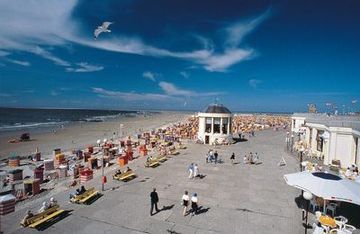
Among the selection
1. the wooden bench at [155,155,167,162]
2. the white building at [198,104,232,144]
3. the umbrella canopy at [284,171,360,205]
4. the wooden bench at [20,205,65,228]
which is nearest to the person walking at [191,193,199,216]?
the umbrella canopy at [284,171,360,205]

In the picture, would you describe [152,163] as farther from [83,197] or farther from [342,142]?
[342,142]

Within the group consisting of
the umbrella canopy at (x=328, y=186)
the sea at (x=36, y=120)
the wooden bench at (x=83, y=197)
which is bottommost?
the sea at (x=36, y=120)

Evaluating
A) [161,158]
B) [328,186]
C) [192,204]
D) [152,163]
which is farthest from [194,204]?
[161,158]

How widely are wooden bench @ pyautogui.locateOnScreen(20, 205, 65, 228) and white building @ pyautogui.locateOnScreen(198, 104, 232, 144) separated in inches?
834

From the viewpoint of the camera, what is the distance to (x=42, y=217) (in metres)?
10.4

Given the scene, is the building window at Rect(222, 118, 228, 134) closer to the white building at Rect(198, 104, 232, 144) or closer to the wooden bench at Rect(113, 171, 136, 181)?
the white building at Rect(198, 104, 232, 144)

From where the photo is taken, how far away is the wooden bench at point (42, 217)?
32.6ft

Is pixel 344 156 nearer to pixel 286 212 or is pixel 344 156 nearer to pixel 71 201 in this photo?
pixel 286 212

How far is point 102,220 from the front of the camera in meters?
10.6

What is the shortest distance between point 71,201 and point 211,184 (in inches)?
293

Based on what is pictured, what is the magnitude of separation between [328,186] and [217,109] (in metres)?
21.1

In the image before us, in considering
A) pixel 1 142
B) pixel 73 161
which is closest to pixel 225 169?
pixel 73 161

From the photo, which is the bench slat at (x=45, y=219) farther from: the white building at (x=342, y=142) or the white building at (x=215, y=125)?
the white building at (x=215, y=125)

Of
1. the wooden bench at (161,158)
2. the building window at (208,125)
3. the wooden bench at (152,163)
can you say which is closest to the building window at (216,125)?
the building window at (208,125)
